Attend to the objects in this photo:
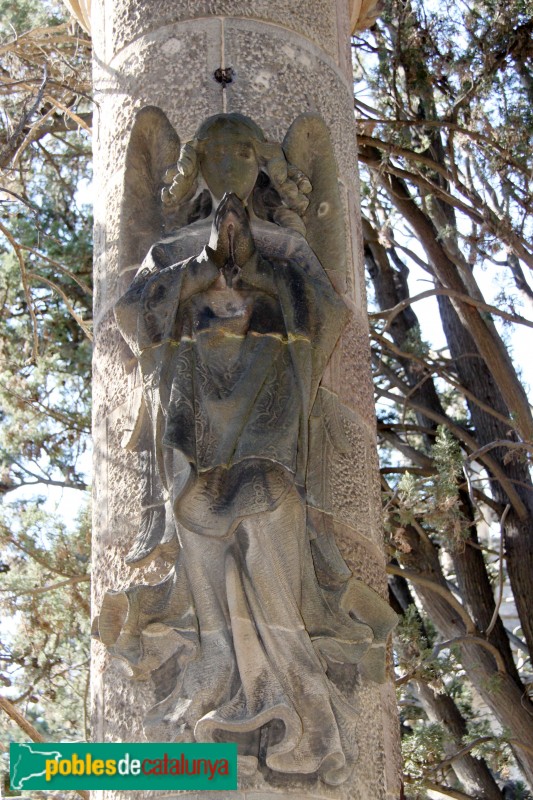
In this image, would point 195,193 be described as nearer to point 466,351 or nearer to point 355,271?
point 355,271

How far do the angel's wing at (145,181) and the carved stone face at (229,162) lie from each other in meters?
0.24

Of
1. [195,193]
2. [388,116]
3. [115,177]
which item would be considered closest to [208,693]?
[195,193]

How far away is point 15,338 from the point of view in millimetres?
12953

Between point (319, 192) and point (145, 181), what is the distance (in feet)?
2.25

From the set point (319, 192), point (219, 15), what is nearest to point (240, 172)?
point (319, 192)

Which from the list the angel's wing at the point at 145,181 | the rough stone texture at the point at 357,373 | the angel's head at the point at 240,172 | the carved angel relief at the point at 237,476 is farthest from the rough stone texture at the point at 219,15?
the rough stone texture at the point at 357,373

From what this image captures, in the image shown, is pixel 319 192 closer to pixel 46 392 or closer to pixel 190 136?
pixel 190 136

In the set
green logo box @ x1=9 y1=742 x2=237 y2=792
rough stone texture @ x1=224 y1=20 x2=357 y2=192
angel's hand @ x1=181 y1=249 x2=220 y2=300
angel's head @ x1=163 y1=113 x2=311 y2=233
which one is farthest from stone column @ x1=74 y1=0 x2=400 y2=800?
angel's hand @ x1=181 y1=249 x2=220 y2=300

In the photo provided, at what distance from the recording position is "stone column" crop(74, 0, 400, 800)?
15.6ft

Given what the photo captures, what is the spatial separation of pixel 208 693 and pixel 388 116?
7.96 meters

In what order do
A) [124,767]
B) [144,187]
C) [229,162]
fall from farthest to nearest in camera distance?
[144,187] < [229,162] < [124,767]

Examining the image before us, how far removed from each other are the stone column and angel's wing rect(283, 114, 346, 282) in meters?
0.13

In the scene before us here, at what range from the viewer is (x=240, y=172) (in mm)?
5148

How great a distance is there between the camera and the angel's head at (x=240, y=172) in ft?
16.9
